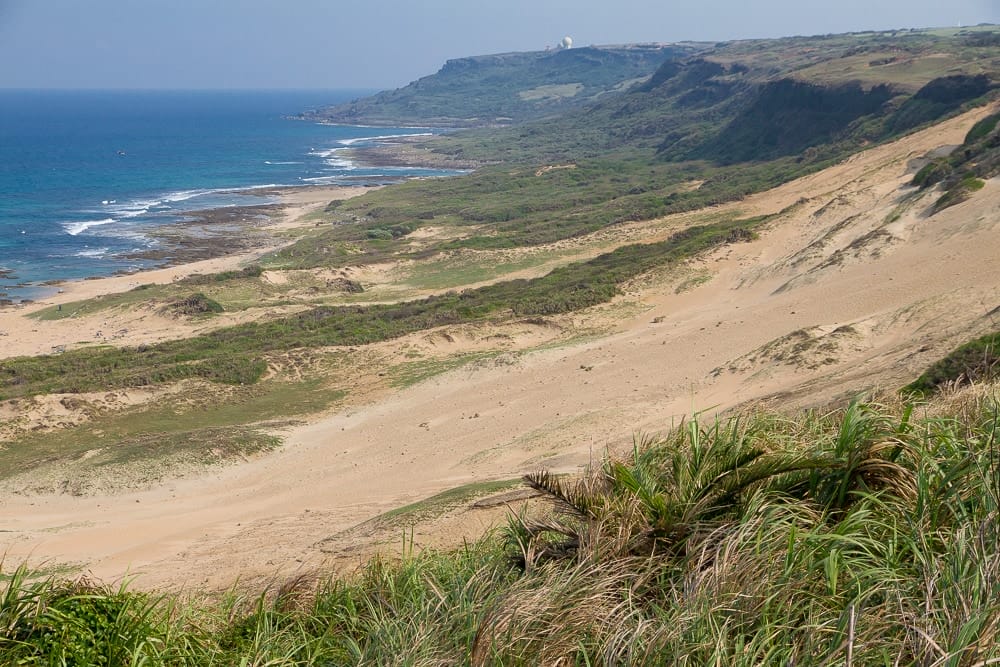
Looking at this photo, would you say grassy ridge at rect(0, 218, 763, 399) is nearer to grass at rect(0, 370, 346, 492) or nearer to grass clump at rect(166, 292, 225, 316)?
grass at rect(0, 370, 346, 492)

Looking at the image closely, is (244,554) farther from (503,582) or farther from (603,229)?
(603,229)

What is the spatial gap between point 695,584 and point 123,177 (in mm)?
103215

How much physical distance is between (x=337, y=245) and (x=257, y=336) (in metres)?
21.7

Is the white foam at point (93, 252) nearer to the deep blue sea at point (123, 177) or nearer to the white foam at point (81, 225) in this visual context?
the deep blue sea at point (123, 177)

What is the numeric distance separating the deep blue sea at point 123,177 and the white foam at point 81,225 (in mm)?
83

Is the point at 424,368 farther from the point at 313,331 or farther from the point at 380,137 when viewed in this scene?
the point at 380,137

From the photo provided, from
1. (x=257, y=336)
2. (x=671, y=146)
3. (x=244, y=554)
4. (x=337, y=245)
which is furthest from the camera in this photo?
(x=671, y=146)

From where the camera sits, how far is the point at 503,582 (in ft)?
17.9

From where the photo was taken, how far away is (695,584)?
4465 millimetres

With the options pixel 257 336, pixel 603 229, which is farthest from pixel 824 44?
pixel 257 336

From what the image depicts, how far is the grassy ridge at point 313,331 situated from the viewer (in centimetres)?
2641

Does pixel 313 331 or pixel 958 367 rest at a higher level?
pixel 958 367

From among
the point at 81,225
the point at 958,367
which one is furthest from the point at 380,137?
the point at 958,367

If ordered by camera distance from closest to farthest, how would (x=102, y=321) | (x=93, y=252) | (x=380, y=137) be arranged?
(x=102, y=321), (x=93, y=252), (x=380, y=137)
